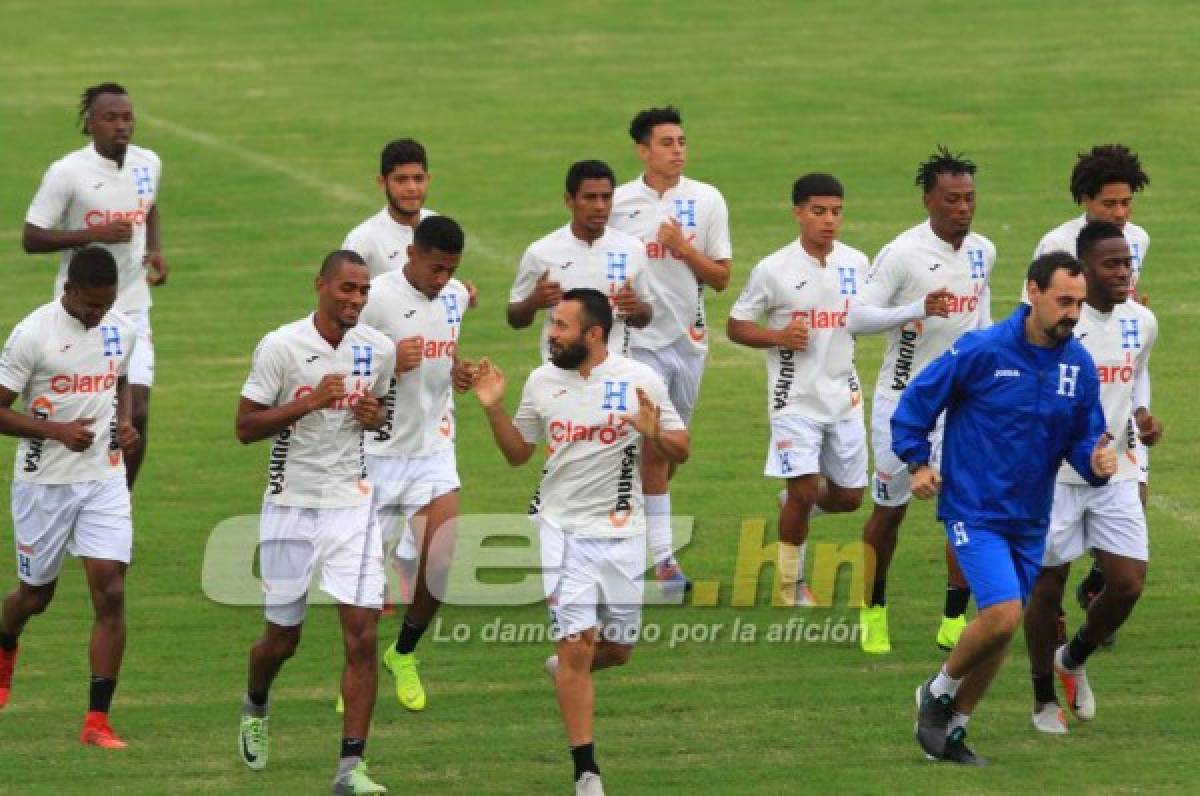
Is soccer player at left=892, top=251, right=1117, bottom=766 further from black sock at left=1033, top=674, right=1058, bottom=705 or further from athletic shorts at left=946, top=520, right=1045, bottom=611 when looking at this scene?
black sock at left=1033, top=674, right=1058, bottom=705

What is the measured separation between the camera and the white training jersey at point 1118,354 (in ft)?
43.3

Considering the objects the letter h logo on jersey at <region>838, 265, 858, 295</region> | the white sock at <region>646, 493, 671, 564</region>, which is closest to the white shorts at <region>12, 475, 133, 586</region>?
the white sock at <region>646, 493, 671, 564</region>

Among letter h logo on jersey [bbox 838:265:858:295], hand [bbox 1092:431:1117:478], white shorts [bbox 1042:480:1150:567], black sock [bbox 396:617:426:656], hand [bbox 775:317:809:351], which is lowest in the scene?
black sock [bbox 396:617:426:656]

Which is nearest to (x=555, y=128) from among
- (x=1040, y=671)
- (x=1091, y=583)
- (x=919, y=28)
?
(x=919, y=28)

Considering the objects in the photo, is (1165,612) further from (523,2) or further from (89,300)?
(523,2)

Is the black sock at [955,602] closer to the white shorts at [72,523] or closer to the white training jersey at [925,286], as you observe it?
the white training jersey at [925,286]

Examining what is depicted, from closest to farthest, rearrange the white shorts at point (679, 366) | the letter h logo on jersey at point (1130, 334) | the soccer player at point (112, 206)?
the letter h logo on jersey at point (1130, 334), the white shorts at point (679, 366), the soccer player at point (112, 206)

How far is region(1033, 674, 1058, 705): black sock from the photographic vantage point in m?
12.9

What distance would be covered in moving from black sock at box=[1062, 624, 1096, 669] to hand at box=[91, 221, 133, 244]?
686 cm

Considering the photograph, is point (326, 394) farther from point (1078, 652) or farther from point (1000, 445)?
point (1078, 652)

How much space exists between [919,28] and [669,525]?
742 inches

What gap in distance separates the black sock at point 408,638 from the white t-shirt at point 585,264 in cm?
Answer: 218

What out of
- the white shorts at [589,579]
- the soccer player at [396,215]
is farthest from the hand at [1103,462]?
the soccer player at [396,215]

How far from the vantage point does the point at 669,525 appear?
16.3m
